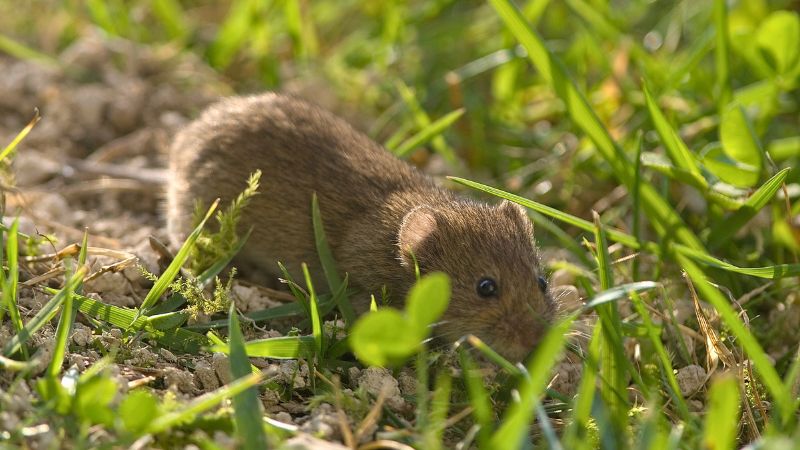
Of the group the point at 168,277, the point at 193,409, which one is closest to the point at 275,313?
the point at 168,277

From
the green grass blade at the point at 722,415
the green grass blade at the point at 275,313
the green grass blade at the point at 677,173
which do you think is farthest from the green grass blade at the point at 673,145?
the green grass blade at the point at 722,415

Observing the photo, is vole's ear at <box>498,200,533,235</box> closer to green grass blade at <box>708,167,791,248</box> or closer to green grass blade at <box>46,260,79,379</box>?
green grass blade at <box>708,167,791,248</box>

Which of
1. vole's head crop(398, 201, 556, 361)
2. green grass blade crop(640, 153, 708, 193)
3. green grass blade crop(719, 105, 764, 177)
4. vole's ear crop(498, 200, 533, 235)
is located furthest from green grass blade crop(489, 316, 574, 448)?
green grass blade crop(719, 105, 764, 177)

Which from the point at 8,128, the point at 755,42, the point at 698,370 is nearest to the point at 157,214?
the point at 8,128

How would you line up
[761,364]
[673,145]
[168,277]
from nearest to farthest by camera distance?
1. [761,364]
2. [168,277]
3. [673,145]

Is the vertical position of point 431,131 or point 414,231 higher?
point 431,131

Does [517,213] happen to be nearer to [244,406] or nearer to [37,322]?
[244,406]
